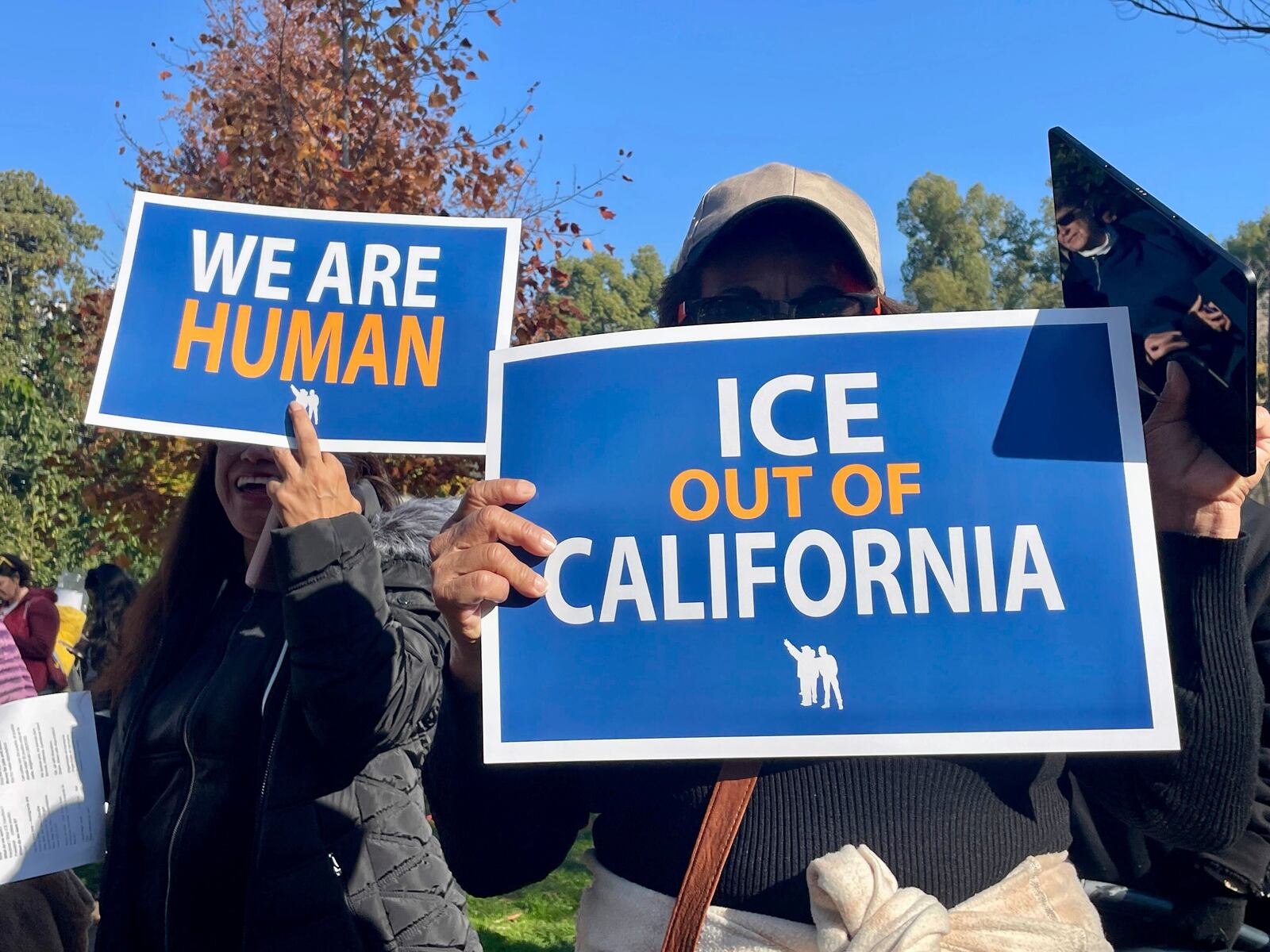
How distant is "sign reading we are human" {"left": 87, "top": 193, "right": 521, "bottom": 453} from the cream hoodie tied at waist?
92 centimetres

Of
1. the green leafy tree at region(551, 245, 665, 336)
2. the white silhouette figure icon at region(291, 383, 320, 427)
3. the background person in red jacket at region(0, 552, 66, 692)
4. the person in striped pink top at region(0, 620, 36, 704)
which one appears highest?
the green leafy tree at region(551, 245, 665, 336)

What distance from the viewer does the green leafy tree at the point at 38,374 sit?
1631 centimetres

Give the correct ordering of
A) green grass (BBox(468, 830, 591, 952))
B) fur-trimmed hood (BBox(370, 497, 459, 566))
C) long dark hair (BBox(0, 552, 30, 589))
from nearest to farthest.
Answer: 1. fur-trimmed hood (BBox(370, 497, 459, 566))
2. green grass (BBox(468, 830, 591, 952))
3. long dark hair (BBox(0, 552, 30, 589))

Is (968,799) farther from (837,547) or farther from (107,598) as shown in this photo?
(107,598)

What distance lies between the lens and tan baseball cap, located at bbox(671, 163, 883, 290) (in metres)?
1.83

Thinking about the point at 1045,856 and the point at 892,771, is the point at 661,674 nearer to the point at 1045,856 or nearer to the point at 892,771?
the point at 892,771

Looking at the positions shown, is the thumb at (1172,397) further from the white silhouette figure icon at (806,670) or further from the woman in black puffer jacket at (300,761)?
the woman in black puffer jacket at (300,761)

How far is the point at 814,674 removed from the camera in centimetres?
150

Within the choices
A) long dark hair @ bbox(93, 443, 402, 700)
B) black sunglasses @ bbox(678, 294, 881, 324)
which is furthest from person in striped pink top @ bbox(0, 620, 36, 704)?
black sunglasses @ bbox(678, 294, 881, 324)

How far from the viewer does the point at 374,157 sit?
623 centimetres

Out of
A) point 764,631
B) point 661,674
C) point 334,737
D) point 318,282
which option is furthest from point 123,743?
point 764,631

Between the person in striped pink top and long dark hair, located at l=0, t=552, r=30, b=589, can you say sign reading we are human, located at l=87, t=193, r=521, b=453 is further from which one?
long dark hair, located at l=0, t=552, r=30, b=589

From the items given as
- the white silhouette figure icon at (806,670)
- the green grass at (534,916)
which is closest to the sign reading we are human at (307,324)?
the white silhouette figure icon at (806,670)

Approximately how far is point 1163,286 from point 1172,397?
0.55 feet
